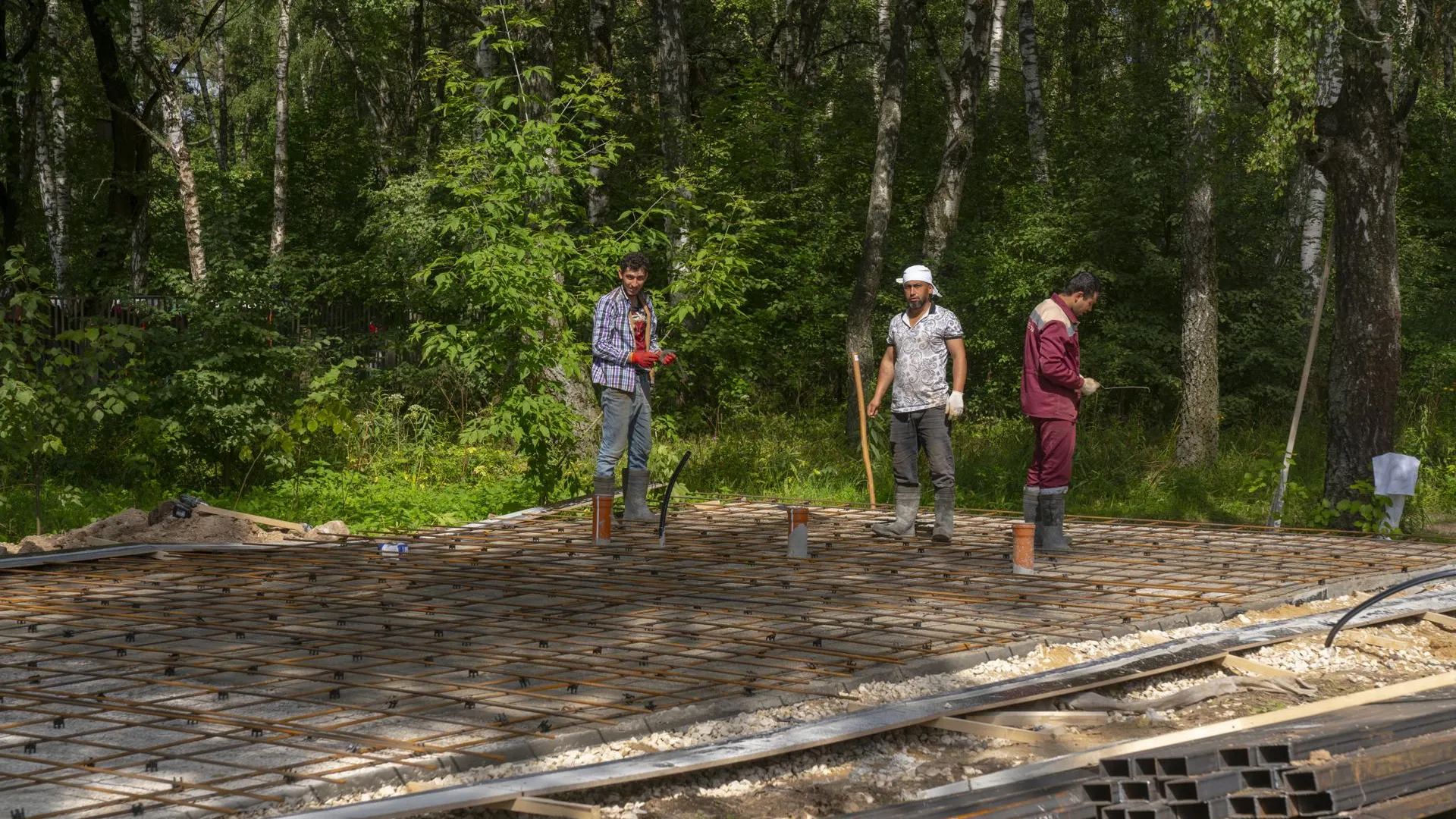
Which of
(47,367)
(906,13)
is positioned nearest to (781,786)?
(47,367)

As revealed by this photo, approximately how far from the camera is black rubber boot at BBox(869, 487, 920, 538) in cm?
864

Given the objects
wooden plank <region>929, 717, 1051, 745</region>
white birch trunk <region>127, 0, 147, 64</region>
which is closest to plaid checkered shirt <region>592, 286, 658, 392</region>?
wooden plank <region>929, 717, 1051, 745</region>

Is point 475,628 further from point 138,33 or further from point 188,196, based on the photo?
point 138,33

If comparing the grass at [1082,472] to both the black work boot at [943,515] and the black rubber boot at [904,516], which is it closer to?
the black rubber boot at [904,516]

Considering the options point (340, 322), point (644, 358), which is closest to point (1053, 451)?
point (644, 358)

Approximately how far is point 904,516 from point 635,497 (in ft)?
6.32

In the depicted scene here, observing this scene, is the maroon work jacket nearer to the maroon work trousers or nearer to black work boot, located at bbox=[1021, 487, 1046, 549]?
the maroon work trousers

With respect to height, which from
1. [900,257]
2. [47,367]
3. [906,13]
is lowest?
[47,367]

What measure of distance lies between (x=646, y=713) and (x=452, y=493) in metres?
6.87

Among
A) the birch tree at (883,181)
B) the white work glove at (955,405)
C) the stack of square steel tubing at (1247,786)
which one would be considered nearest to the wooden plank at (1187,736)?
the stack of square steel tubing at (1247,786)

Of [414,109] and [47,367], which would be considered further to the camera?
[414,109]

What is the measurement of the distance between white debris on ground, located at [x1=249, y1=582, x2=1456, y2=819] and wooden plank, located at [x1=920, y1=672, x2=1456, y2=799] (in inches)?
9.7

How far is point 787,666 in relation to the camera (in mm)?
5211

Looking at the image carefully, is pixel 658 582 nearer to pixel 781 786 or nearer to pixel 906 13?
pixel 781 786
